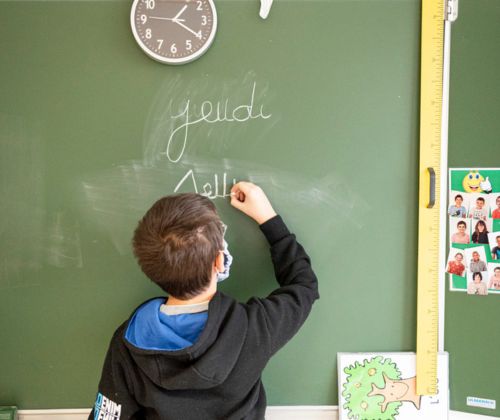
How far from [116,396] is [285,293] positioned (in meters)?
0.48

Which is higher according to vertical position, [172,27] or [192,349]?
[172,27]

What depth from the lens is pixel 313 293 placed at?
967 millimetres

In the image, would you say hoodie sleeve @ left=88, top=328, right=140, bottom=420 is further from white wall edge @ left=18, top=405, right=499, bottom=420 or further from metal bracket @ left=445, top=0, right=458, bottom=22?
metal bracket @ left=445, top=0, right=458, bottom=22

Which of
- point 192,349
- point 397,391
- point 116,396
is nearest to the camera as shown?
point 192,349

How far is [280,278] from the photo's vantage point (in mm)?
1033

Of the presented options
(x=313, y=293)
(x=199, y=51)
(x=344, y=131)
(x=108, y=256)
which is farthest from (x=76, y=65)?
(x=313, y=293)

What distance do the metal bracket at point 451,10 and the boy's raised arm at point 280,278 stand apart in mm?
757

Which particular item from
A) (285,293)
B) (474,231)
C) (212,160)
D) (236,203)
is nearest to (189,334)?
(285,293)

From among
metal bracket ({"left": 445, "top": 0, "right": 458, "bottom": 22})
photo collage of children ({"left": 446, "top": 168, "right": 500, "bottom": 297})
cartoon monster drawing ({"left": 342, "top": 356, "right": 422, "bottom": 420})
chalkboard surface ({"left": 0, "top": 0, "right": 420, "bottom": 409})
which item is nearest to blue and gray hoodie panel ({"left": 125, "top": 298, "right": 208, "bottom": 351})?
chalkboard surface ({"left": 0, "top": 0, "right": 420, "bottom": 409})

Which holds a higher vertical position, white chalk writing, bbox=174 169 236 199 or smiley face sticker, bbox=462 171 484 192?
smiley face sticker, bbox=462 171 484 192

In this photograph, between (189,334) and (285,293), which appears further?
(285,293)

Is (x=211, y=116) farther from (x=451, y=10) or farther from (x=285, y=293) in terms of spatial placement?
(x=451, y=10)

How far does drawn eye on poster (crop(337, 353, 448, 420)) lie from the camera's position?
1.14 m

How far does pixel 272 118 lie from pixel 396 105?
15.0 inches
